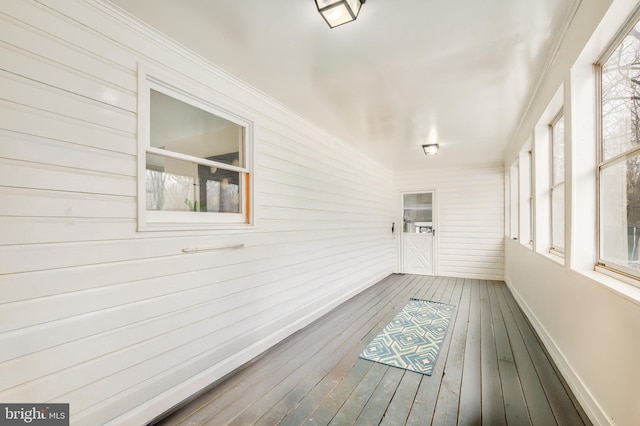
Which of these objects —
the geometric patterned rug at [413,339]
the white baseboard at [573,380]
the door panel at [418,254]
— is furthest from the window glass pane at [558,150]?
the door panel at [418,254]

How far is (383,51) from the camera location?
2.04 m

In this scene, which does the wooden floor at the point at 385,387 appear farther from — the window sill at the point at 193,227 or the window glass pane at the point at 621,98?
the window glass pane at the point at 621,98

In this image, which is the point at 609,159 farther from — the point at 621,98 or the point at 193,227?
the point at 193,227

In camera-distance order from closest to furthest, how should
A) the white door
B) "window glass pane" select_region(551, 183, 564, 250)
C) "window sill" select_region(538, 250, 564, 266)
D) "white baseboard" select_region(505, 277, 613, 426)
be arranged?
"white baseboard" select_region(505, 277, 613, 426) < "window sill" select_region(538, 250, 564, 266) < "window glass pane" select_region(551, 183, 564, 250) < the white door

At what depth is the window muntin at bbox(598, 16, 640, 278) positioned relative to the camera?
1452 millimetres

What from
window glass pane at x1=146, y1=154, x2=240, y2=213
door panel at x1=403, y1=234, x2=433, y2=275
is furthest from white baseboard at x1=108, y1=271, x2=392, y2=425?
door panel at x1=403, y1=234, x2=433, y2=275

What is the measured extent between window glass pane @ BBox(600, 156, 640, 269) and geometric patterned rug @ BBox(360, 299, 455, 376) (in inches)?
61.2

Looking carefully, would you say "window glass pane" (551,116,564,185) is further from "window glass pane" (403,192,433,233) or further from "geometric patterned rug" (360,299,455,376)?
"window glass pane" (403,192,433,233)

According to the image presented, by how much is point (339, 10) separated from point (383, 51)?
24.3 inches

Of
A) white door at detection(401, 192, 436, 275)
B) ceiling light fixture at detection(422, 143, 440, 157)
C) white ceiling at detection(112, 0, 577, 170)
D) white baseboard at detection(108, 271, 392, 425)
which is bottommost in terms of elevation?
white baseboard at detection(108, 271, 392, 425)

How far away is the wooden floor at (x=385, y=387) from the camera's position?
5.87ft

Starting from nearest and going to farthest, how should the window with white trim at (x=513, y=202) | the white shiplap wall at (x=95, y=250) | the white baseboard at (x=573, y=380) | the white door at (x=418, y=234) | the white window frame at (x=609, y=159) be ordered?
the white shiplap wall at (x=95, y=250)
the white window frame at (x=609, y=159)
the white baseboard at (x=573, y=380)
the window with white trim at (x=513, y=202)
the white door at (x=418, y=234)

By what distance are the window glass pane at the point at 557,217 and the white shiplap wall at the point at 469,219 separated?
319cm

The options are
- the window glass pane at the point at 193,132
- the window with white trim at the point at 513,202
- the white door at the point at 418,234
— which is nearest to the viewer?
the window glass pane at the point at 193,132
